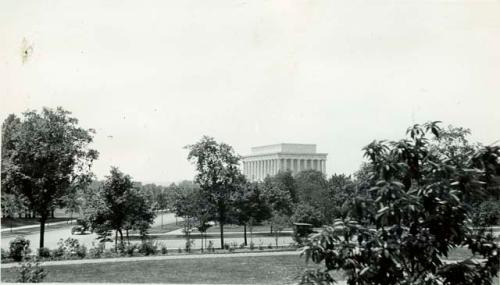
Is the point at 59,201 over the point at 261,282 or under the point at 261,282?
over

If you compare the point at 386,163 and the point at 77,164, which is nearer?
the point at 386,163

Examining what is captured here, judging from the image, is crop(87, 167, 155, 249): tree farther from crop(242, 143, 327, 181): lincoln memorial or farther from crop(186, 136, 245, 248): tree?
crop(242, 143, 327, 181): lincoln memorial

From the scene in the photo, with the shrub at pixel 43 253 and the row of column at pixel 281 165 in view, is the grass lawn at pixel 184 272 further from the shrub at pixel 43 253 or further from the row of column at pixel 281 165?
the row of column at pixel 281 165

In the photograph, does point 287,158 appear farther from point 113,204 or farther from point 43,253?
point 43,253

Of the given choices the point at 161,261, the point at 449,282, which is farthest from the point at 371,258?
the point at 161,261

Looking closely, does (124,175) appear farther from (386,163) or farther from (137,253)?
(386,163)

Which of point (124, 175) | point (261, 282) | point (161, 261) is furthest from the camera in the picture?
point (124, 175)

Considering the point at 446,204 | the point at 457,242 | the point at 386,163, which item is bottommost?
the point at 457,242

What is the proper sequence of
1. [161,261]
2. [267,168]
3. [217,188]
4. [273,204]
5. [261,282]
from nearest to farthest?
[261,282] → [161,261] → [217,188] → [273,204] → [267,168]
